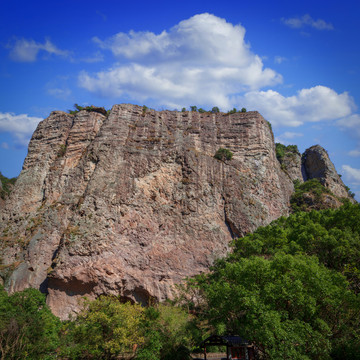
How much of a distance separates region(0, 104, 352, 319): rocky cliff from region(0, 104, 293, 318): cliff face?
0.11 m

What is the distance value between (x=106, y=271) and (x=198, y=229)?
9.80 meters

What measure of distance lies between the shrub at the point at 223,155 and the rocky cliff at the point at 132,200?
0.77 metres

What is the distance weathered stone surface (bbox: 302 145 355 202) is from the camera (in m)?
47.8

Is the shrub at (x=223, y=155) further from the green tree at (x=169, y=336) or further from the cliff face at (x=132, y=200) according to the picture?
the green tree at (x=169, y=336)

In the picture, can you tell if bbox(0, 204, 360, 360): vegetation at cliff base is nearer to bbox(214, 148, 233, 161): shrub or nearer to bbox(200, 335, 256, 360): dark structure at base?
bbox(200, 335, 256, 360): dark structure at base

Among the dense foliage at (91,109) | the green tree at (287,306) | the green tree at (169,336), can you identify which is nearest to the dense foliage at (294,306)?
the green tree at (287,306)

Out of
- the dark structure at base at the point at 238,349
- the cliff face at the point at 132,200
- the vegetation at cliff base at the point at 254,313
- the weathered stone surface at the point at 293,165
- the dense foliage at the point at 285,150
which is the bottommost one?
the dark structure at base at the point at 238,349

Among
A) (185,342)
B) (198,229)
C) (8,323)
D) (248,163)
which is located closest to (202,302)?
(185,342)

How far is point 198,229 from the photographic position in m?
32.2

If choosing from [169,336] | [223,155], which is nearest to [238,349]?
[169,336]

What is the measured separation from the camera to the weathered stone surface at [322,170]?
47781mm

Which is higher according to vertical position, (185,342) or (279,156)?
(279,156)

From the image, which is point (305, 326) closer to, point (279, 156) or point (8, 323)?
point (8, 323)

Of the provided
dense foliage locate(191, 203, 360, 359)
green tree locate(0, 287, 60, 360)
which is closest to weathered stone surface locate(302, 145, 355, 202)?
dense foliage locate(191, 203, 360, 359)
